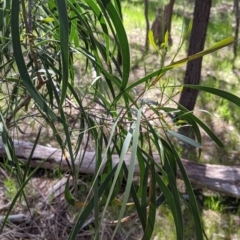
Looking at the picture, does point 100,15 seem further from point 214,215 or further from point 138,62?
point 138,62

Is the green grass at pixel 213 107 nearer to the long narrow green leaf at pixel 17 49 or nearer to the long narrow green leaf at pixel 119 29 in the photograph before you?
the long narrow green leaf at pixel 119 29

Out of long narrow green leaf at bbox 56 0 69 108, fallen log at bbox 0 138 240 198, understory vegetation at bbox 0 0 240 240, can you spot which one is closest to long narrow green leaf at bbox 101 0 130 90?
understory vegetation at bbox 0 0 240 240

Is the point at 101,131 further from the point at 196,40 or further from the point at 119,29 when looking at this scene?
the point at 196,40

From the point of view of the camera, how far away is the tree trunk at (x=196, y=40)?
2.49 m

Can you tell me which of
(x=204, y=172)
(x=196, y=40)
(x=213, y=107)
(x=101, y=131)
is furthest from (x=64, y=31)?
(x=213, y=107)

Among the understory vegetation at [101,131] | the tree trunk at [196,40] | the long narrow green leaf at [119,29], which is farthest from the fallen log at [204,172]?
the long narrow green leaf at [119,29]

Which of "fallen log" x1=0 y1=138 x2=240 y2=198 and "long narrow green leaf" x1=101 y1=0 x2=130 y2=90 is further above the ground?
"long narrow green leaf" x1=101 y1=0 x2=130 y2=90

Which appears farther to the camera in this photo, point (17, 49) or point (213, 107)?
point (213, 107)

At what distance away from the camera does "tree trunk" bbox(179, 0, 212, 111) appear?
2494 millimetres

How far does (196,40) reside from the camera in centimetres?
256

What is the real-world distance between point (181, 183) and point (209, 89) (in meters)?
1.72

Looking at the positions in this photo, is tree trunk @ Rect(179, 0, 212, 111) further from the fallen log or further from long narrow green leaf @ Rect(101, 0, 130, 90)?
long narrow green leaf @ Rect(101, 0, 130, 90)

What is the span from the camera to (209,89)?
695mm

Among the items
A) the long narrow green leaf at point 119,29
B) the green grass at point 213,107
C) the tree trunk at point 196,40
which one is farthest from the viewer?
the tree trunk at point 196,40
